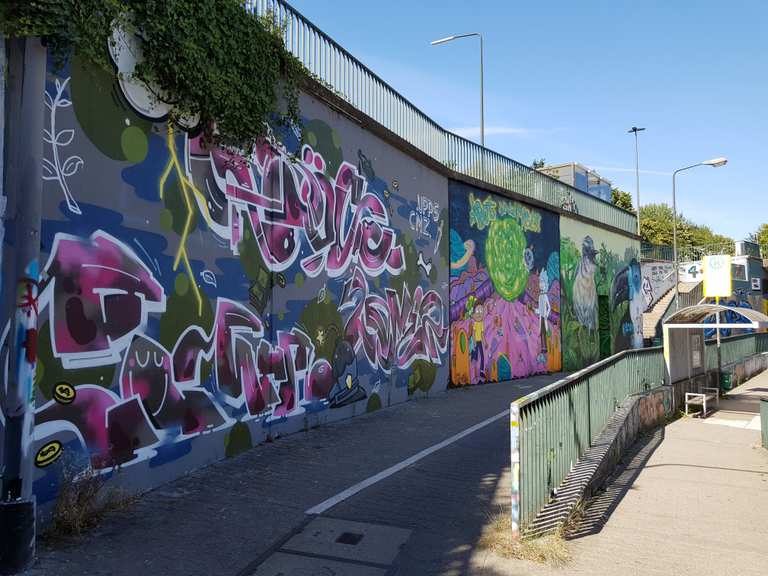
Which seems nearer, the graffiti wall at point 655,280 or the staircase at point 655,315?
the staircase at point 655,315

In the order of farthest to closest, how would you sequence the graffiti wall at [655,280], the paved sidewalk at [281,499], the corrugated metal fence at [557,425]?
the graffiti wall at [655,280]
the corrugated metal fence at [557,425]
the paved sidewalk at [281,499]

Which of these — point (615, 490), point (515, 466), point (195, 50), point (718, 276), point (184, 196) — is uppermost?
point (195, 50)

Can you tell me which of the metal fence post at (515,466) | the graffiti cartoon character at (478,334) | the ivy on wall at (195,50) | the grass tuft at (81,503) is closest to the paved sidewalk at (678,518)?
the metal fence post at (515,466)

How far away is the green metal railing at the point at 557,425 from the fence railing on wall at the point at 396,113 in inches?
248

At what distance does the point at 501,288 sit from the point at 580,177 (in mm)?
17719

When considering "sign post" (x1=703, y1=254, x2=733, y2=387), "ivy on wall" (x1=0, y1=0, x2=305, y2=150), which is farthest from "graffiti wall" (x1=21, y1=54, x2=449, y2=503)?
"sign post" (x1=703, y1=254, x2=733, y2=387)

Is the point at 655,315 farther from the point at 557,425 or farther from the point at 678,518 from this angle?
the point at 557,425

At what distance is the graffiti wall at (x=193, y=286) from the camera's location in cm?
541

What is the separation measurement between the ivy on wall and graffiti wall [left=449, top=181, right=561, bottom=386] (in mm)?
7958

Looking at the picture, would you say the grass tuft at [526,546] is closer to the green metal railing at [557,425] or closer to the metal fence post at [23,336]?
the green metal railing at [557,425]

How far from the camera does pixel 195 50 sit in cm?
660

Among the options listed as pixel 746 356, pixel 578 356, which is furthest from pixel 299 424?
pixel 746 356

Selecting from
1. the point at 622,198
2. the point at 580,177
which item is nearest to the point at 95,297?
the point at 580,177

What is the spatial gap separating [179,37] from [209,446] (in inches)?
184
